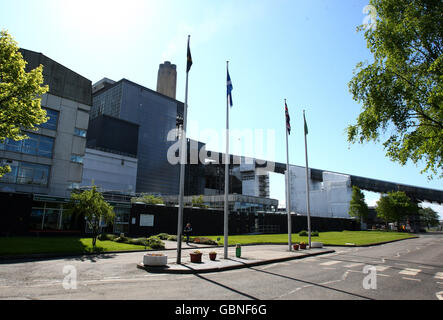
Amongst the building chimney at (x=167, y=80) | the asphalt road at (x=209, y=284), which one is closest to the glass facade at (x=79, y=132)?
the asphalt road at (x=209, y=284)

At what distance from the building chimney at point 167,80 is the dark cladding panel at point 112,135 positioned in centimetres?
8319

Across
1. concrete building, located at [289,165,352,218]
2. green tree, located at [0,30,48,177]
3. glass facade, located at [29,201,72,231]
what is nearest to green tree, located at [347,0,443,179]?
green tree, located at [0,30,48,177]

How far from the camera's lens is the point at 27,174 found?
109 ft

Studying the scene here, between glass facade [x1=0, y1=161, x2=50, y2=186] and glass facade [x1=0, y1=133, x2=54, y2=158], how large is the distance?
142cm

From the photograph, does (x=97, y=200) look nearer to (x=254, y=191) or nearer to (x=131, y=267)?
(x=131, y=267)

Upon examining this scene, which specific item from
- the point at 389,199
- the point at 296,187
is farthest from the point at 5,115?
the point at 296,187

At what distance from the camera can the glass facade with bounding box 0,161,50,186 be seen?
32188 mm

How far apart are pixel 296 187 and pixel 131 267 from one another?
295ft

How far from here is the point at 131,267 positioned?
1321cm

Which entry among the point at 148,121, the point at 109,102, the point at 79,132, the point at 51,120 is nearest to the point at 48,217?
the point at 79,132

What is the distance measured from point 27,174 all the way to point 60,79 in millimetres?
12900

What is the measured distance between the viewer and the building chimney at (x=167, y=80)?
183375mm

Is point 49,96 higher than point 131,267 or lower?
higher

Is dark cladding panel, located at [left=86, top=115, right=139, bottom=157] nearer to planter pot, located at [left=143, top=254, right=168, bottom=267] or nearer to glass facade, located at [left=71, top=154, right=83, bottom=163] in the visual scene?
glass facade, located at [left=71, top=154, right=83, bottom=163]
